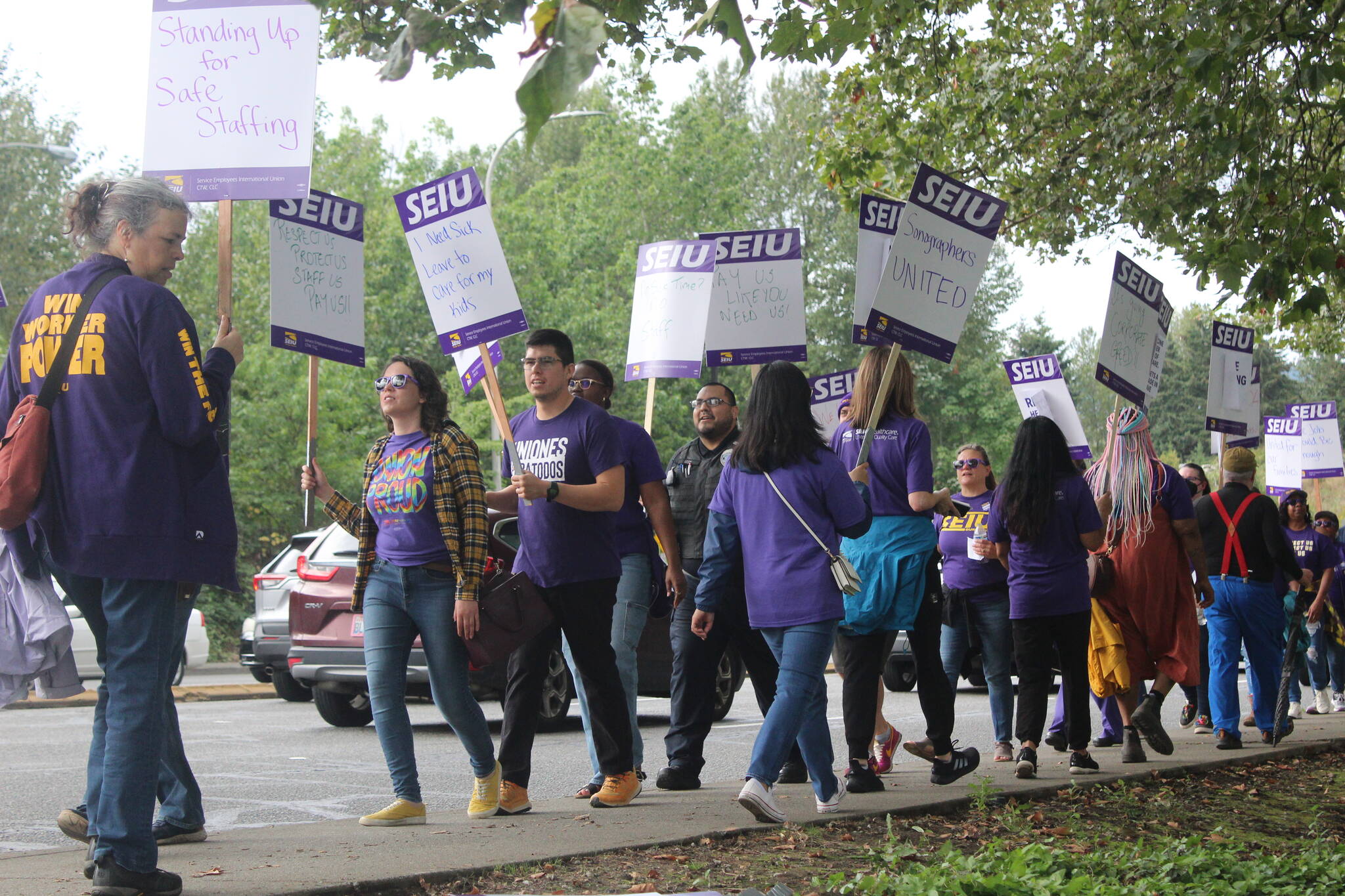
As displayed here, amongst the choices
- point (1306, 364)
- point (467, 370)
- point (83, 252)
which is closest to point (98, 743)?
point (83, 252)

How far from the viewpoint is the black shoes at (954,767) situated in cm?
721

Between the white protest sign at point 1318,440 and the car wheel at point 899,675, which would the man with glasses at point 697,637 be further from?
the white protest sign at point 1318,440

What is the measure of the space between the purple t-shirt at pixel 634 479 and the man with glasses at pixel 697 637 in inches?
13.4

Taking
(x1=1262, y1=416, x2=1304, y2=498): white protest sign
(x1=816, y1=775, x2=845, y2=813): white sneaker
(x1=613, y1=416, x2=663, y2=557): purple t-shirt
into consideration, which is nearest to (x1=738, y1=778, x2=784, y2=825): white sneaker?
(x1=816, y1=775, x2=845, y2=813): white sneaker

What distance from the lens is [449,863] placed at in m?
4.93

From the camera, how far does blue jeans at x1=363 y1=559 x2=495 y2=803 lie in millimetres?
5910

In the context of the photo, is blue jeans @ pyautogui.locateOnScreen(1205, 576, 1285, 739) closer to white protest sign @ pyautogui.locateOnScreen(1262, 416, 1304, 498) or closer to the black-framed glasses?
the black-framed glasses

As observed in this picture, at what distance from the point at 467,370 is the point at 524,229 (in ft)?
83.0

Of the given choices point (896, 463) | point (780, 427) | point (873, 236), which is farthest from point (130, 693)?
point (873, 236)

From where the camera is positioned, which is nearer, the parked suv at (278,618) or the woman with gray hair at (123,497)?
the woman with gray hair at (123,497)

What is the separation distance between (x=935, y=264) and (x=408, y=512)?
10.7ft

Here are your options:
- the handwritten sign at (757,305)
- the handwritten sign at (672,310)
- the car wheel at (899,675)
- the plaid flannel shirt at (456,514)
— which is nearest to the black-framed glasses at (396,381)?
the plaid flannel shirt at (456,514)

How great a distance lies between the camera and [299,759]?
9.47 meters

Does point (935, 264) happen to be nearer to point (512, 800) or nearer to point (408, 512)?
point (408, 512)
